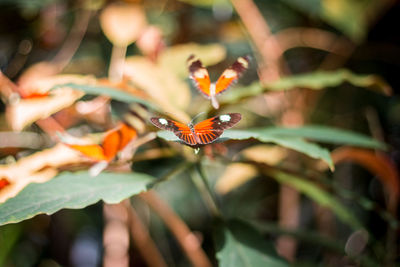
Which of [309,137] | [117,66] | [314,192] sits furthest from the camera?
[117,66]

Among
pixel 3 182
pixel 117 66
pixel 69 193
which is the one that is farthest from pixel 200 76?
pixel 117 66

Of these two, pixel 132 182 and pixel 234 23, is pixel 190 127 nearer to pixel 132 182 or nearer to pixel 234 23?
pixel 132 182

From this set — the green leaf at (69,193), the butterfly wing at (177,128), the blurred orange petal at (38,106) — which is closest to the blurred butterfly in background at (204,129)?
the butterfly wing at (177,128)

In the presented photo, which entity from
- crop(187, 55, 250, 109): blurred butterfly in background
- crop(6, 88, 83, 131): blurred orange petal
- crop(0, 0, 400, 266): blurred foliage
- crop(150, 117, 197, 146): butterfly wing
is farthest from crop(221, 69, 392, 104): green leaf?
crop(6, 88, 83, 131): blurred orange petal

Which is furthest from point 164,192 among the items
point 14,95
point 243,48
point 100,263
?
point 14,95

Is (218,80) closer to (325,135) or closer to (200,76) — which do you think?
(200,76)

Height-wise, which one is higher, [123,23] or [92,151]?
[123,23]
